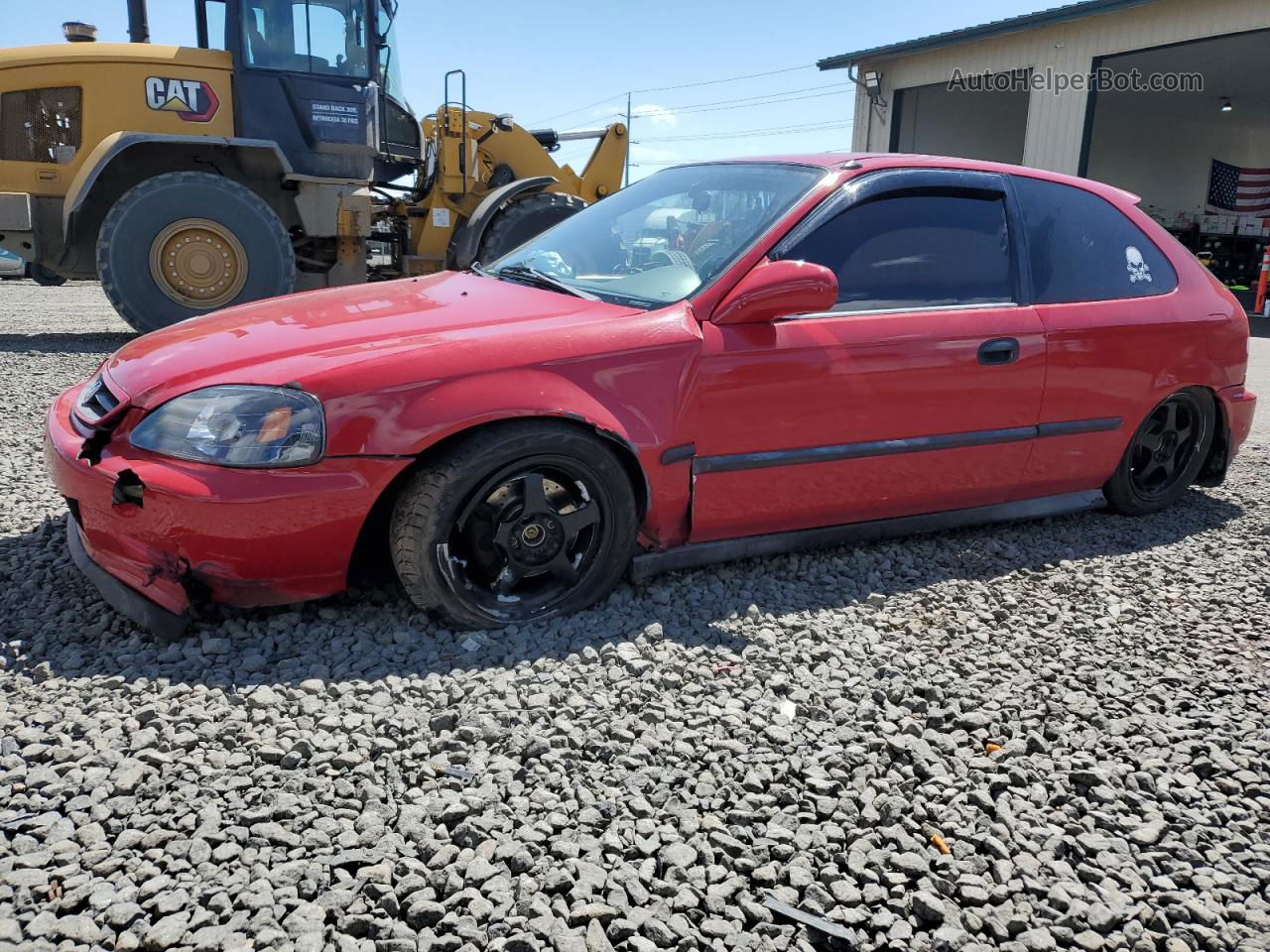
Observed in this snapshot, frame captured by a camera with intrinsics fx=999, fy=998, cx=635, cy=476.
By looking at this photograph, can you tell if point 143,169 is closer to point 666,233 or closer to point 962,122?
point 666,233

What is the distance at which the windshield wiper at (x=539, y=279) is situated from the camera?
348cm

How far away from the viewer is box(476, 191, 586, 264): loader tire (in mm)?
9883

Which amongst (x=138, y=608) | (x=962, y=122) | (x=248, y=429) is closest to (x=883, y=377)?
→ (x=248, y=429)

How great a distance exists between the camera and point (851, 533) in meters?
3.69

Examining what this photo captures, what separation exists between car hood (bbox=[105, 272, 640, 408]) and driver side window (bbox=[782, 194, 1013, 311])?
0.81m

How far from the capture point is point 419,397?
111 inches

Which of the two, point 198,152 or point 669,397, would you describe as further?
point 198,152

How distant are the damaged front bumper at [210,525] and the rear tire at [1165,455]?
3196mm

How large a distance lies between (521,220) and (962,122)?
1516 centimetres

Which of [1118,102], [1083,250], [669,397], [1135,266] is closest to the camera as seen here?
[669,397]

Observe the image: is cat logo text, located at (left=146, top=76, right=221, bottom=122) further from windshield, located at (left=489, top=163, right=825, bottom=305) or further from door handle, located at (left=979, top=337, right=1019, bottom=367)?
door handle, located at (left=979, top=337, right=1019, bottom=367)

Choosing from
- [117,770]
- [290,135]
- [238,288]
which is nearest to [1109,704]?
[117,770]

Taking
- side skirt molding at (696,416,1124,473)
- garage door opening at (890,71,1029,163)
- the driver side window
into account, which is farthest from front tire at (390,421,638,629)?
garage door opening at (890,71,1029,163)

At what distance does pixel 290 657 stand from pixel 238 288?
663 centimetres
